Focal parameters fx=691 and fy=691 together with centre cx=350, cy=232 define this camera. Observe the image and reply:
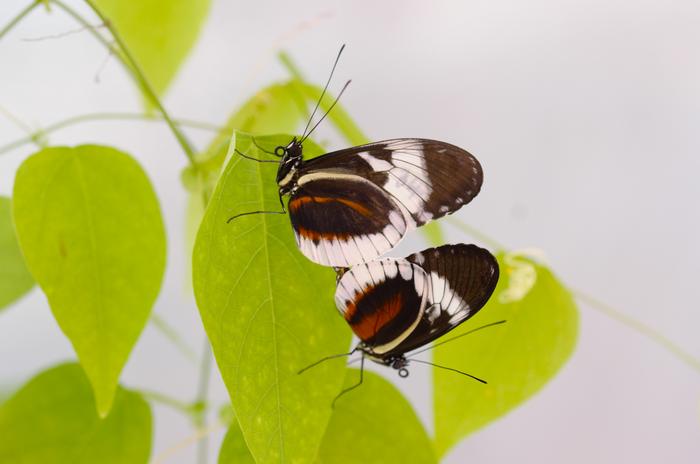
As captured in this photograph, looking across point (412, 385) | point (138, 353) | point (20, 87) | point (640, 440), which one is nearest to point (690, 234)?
point (640, 440)

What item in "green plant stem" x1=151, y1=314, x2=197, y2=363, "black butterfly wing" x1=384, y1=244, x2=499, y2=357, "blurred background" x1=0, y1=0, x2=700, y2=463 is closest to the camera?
"black butterfly wing" x1=384, y1=244, x2=499, y2=357

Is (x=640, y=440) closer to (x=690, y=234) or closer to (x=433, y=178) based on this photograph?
(x=690, y=234)

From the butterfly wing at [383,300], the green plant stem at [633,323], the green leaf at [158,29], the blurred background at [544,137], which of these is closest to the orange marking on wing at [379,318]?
the butterfly wing at [383,300]

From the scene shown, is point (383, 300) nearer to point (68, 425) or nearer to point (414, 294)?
point (414, 294)

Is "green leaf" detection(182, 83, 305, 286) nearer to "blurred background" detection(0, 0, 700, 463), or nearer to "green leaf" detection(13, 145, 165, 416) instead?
"green leaf" detection(13, 145, 165, 416)

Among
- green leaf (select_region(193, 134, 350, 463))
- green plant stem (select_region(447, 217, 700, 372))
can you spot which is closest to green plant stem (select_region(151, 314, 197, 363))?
green plant stem (select_region(447, 217, 700, 372))

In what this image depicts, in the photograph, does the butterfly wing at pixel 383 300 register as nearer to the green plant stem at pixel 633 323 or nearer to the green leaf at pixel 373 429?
the green leaf at pixel 373 429
